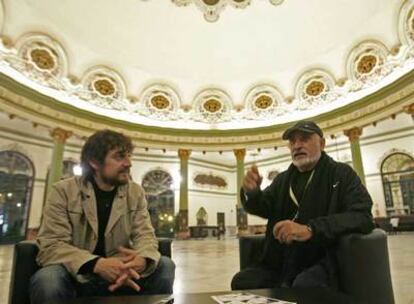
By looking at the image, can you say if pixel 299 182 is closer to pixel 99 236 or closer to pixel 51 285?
pixel 99 236

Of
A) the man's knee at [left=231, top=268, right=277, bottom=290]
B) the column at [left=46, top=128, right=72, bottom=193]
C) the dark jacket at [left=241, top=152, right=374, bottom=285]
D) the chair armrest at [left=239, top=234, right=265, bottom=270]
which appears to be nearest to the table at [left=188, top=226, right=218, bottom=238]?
the column at [left=46, top=128, right=72, bottom=193]

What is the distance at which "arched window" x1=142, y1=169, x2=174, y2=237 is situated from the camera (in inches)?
677

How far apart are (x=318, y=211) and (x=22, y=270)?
73.5 inches

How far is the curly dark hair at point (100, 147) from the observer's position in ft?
6.35

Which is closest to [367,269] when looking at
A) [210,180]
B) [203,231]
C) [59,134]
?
[59,134]

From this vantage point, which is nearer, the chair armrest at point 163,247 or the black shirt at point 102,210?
the black shirt at point 102,210

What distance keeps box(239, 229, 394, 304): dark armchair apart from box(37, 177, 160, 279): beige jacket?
115 centimetres

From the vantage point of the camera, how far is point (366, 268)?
1.49m

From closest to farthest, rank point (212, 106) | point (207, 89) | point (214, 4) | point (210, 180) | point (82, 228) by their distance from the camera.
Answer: point (82, 228) → point (214, 4) → point (207, 89) → point (212, 106) → point (210, 180)

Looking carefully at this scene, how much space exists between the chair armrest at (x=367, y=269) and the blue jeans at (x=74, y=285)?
110 centimetres

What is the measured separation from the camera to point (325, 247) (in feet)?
5.67

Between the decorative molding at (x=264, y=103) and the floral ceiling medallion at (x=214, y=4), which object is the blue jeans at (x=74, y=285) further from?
the decorative molding at (x=264, y=103)

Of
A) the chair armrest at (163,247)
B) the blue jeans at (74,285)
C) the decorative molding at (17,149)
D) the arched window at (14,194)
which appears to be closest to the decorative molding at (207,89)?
the decorative molding at (17,149)

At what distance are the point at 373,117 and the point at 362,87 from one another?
1.68 meters
